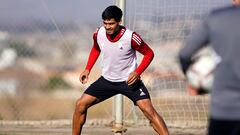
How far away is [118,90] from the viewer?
28.6 ft

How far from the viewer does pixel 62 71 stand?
12.5 meters

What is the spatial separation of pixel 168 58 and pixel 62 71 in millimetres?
1827

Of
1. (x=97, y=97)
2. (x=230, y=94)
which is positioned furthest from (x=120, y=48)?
(x=230, y=94)

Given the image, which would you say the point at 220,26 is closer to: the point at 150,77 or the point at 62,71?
the point at 150,77

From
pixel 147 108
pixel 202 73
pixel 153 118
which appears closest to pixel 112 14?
pixel 147 108

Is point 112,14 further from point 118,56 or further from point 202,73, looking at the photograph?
point 202,73

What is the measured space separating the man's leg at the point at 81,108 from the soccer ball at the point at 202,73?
3.57 m

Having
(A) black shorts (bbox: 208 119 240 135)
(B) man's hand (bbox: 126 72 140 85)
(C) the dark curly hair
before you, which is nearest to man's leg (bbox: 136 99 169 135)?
(B) man's hand (bbox: 126 72 140 85)

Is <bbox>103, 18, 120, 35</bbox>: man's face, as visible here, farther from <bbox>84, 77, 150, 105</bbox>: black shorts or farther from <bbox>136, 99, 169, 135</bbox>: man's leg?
<bbox>136, 99, 169, 135</bbox>: man's leg

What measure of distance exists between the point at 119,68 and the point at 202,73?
11.4 ft

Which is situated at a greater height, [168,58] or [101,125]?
[168,58]

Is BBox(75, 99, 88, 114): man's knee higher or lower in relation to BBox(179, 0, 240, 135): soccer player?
lower

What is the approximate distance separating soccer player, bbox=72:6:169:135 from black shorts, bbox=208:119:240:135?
3455mm

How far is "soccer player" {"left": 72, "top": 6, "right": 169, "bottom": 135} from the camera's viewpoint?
8492mm
